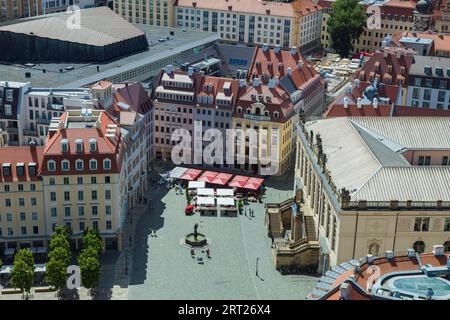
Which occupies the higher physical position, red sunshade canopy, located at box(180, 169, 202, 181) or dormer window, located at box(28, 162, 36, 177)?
dormer window, located at box(28, 162, 36, 177)

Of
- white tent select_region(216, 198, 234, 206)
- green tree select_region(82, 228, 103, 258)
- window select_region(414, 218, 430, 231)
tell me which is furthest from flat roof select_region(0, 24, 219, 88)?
window select_region(414, 218, 430, 231)

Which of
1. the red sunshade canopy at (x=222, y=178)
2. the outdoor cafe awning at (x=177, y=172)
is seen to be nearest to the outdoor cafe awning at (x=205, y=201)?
the red sunshade canopy at (x=222, y=178)

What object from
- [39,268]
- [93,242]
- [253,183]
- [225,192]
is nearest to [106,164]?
[93,242]

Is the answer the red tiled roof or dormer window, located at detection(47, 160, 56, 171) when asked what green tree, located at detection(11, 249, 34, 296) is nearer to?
the red tiled roof

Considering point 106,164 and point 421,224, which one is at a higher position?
point 106,164

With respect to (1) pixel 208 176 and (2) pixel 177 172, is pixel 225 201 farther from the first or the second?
(2) pixel 177 172

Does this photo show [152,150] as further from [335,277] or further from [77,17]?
[335,277]
